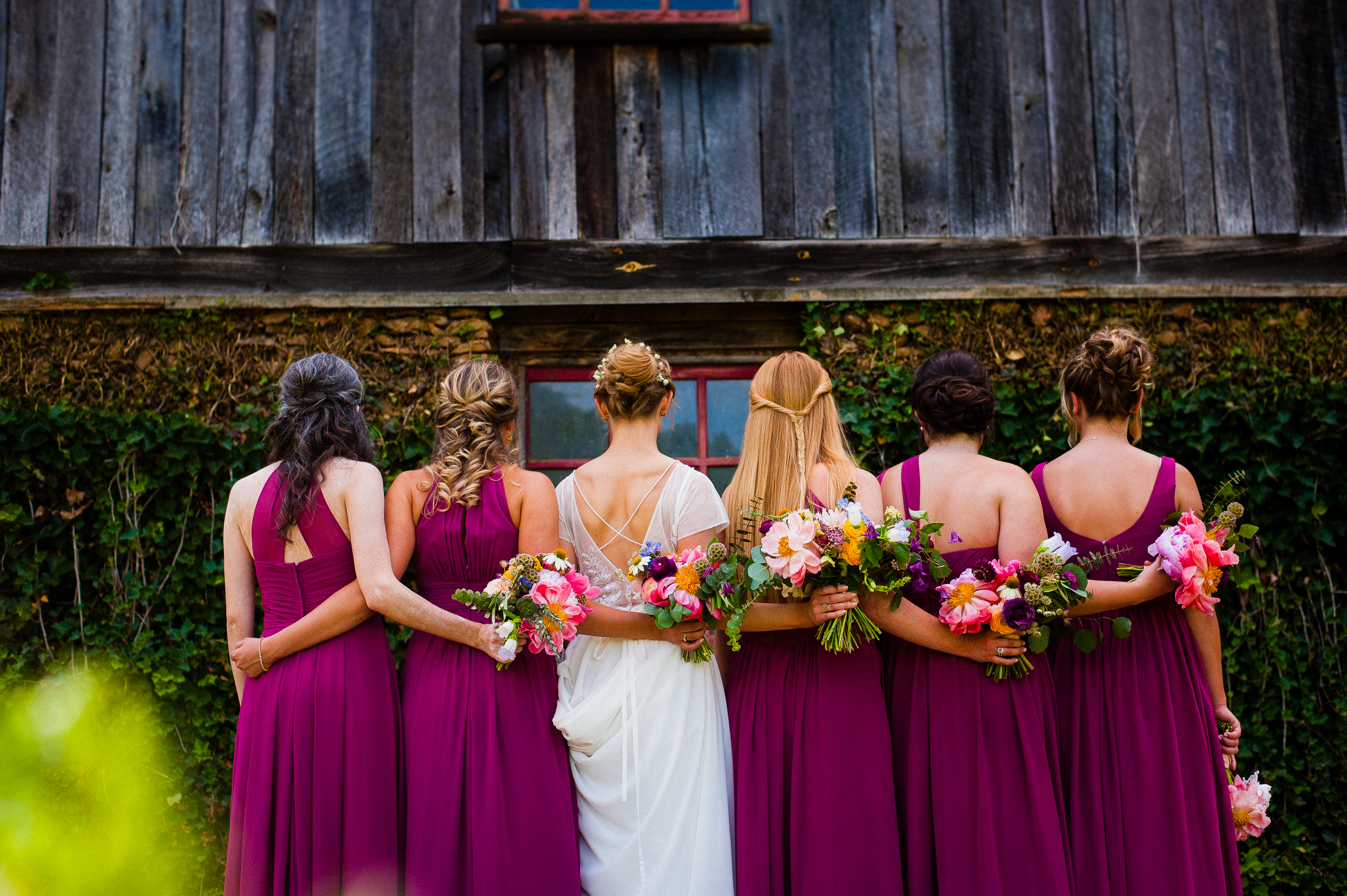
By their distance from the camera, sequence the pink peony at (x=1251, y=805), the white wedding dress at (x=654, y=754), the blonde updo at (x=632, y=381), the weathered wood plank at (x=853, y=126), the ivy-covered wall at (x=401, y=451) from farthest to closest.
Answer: the weathered wood plank at (x=853, y=126) → the ivy-covered wall at (x=401, y=451) → the pink peony at (x=1251, y=805) → the blonde updo at (x=632, y=381) → the white wedding dress at (x=654, y=754)

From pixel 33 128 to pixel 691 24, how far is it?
370 centimetres

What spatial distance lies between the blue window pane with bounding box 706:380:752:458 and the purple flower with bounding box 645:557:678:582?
2.29 metres

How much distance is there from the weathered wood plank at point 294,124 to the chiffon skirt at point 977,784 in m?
4.03

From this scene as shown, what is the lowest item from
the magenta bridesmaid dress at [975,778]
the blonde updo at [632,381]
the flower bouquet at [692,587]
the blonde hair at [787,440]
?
the magenta bridesmaid dress at [975,778]

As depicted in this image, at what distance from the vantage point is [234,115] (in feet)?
16.2

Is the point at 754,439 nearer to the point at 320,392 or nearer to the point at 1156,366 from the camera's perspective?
the point at 320,392

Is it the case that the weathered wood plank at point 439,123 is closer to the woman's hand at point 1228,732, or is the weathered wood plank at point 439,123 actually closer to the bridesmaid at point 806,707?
the bridesmaid at point 806,707

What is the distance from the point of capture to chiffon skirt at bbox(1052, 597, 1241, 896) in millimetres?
2994

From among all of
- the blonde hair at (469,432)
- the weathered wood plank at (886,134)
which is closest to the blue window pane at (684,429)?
the weathered wood plank at (886,134)

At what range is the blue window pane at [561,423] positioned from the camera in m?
5.06

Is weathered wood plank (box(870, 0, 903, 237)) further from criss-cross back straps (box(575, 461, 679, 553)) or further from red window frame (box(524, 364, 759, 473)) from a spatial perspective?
criss-cross back straps (box(575, 461, 679, 553))

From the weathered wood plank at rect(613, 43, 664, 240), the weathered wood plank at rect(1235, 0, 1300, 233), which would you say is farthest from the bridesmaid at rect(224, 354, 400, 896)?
the weathered wood plank at rect(1235, 0, 1300, 233)

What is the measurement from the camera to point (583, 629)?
3039 mm

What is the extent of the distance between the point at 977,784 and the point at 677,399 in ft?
9.07
